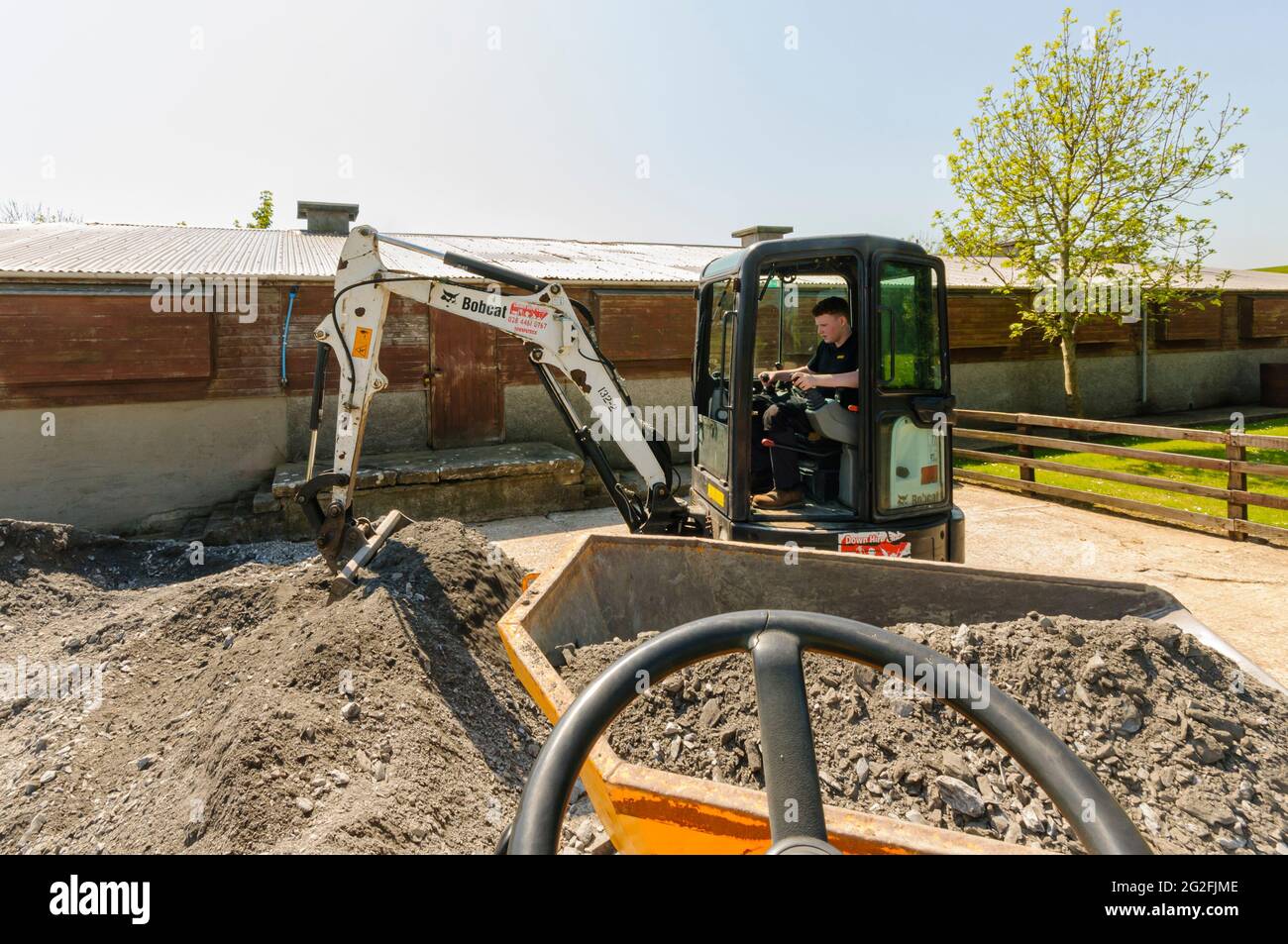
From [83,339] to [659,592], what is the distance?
889 centimetres

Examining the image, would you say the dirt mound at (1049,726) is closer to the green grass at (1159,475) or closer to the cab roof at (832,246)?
the cab roof at (832,246)

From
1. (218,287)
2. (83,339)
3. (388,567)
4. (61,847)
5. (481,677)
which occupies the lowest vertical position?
(61,847)

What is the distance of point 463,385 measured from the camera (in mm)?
11438

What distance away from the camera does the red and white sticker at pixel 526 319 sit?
5.79 meters

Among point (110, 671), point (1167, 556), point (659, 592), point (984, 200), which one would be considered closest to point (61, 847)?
point (110, 671)

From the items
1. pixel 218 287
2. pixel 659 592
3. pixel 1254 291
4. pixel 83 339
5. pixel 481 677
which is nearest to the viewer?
pixel 659 592

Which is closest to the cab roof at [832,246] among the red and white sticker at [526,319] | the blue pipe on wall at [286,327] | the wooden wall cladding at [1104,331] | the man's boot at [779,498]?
the man's boot at [779,498]

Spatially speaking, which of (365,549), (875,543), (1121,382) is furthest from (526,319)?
(1121,382)

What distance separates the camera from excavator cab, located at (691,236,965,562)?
471 cm

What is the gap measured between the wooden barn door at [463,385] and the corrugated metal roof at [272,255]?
1.05 metres

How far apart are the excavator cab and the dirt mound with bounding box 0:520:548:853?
5.93 feet

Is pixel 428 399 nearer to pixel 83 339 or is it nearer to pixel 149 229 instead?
pixel 83 339

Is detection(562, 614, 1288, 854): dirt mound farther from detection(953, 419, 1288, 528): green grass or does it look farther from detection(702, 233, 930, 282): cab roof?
detection(953, 419, 1288, 528): green grass

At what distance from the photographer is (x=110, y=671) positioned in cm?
492
